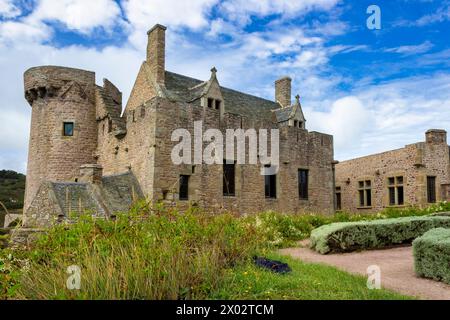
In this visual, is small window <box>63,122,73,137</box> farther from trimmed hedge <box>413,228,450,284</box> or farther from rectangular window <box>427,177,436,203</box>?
rectangular window <box>427,177,436,203</box>

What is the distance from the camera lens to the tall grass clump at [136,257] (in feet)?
17.5

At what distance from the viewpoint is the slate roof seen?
1983 cm

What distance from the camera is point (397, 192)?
1020 inches

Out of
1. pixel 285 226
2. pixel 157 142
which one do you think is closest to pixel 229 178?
pixel 157 142

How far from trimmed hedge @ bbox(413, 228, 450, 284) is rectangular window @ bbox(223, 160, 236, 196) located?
1076cm

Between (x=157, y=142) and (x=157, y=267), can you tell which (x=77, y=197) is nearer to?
(x=157, y=142)

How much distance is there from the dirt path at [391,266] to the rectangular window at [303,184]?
9170 millimetres

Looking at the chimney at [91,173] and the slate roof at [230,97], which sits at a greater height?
the slate roof at [230,97]

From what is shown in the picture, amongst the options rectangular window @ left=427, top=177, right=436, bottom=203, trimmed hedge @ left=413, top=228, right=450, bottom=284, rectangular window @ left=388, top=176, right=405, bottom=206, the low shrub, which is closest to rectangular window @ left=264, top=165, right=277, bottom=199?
the low shrub

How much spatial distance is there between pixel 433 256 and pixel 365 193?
20.8m

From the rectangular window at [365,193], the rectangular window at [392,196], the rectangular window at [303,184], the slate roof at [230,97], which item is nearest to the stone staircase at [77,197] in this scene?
the slate roof at [230,97]

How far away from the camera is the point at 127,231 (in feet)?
23.4

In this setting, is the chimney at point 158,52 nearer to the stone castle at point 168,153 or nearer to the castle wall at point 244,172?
the stone castle at point 168,153
